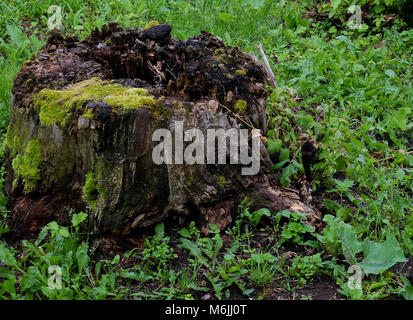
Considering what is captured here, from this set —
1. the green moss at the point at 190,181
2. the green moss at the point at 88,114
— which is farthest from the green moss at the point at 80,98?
the green moss at the point at 190,181

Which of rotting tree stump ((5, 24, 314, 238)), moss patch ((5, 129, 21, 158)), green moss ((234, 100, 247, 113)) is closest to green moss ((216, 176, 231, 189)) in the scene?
rotting tree stump ((5, 24, 314, 238))

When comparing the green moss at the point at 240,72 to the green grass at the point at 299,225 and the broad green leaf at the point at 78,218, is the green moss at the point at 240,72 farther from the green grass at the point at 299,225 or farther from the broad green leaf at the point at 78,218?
the broad green leaf at the point at 78,218

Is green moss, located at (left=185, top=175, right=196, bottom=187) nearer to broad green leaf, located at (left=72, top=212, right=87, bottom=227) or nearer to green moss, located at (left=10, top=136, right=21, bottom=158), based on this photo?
broad green leaf, located at (left=72, top=212, right=87, bottom=227)

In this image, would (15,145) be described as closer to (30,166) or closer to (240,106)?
(30,166)

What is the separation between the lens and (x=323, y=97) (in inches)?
206

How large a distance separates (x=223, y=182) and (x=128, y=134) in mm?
724

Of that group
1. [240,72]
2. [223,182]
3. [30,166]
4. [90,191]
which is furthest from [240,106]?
[30,166]

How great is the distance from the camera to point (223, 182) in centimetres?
320

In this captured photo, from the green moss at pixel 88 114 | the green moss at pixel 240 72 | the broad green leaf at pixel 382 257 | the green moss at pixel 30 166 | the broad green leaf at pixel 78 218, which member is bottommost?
the broad green leaf at pixel 382 257

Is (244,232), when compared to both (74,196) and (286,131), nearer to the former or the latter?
(286,131)

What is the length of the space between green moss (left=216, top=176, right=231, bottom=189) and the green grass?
0.76ft

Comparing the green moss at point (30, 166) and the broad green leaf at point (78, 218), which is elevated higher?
the green moss at point (30, 166)

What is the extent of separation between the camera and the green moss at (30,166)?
10.7 feet
